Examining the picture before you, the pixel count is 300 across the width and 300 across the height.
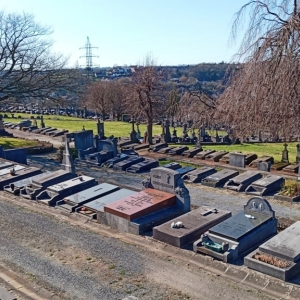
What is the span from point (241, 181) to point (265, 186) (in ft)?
3.31

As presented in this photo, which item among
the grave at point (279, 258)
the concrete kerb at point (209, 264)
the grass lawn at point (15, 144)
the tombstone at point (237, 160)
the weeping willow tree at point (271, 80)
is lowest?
the concrete kerb at point (209, 264)

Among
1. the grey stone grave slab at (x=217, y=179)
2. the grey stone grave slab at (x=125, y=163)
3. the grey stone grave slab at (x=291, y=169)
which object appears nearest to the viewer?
the grey stone grave slab at (x=217, y=179)

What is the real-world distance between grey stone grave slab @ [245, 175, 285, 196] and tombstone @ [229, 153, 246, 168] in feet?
10.8

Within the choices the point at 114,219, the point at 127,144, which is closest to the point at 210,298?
the point at 114,219

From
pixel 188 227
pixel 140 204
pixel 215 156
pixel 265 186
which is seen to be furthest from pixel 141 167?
pixel 188 227

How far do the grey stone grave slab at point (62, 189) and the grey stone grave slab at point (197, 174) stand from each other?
4.26m

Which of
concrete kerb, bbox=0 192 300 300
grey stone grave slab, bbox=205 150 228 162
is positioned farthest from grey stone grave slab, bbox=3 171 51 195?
grey stone grave slab, bbox=205 150 228 162

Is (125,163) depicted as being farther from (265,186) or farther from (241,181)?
(265,186)

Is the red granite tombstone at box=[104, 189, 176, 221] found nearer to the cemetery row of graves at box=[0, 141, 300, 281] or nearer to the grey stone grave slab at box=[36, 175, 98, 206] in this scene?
the cemetery row of graves at box=[0, 141, 300, 281]

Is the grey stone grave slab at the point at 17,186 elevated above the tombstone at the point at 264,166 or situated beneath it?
situated beneath

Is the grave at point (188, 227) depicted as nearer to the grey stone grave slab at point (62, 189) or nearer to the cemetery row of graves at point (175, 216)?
the cemetery row of graves at point (175, 216)

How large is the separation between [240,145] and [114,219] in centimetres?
1851

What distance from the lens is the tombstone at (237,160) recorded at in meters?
18.0

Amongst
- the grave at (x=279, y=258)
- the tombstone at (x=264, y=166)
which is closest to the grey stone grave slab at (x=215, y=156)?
the tombstone at (x=264, y=166)
